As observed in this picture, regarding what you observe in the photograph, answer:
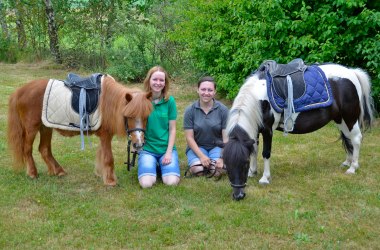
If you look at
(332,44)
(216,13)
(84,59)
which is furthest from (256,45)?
(84,59)

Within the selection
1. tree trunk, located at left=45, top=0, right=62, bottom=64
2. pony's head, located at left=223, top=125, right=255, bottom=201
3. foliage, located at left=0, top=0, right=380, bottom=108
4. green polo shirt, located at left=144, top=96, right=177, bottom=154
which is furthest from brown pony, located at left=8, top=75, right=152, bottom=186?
tree trunk, located at left=45, top=0, right=62, bottom=64

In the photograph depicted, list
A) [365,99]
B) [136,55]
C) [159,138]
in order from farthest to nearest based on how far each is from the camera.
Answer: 1. [136,55]
2. [365,99]
3. [159,138]

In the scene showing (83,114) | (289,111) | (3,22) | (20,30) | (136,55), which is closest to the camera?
(83,114)

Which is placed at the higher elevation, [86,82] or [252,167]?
[86,82]

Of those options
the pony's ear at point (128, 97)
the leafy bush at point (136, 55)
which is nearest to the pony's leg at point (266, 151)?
the pony's ear at point (128, 97)

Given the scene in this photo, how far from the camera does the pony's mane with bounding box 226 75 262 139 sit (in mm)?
4383

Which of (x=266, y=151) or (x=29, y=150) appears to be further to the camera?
(x=29, y=150)

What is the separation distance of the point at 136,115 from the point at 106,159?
31.8 inches

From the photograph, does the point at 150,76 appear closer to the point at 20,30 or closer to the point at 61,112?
the point at 61,112

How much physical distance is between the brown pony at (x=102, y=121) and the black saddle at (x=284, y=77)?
1396 millimetres

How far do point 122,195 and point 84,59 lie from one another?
11.2 metres

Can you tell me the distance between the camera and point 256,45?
7.41 m

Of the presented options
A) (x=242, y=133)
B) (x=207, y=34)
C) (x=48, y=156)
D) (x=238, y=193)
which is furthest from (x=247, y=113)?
(x=207, y=34)

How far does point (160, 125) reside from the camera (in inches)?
197
